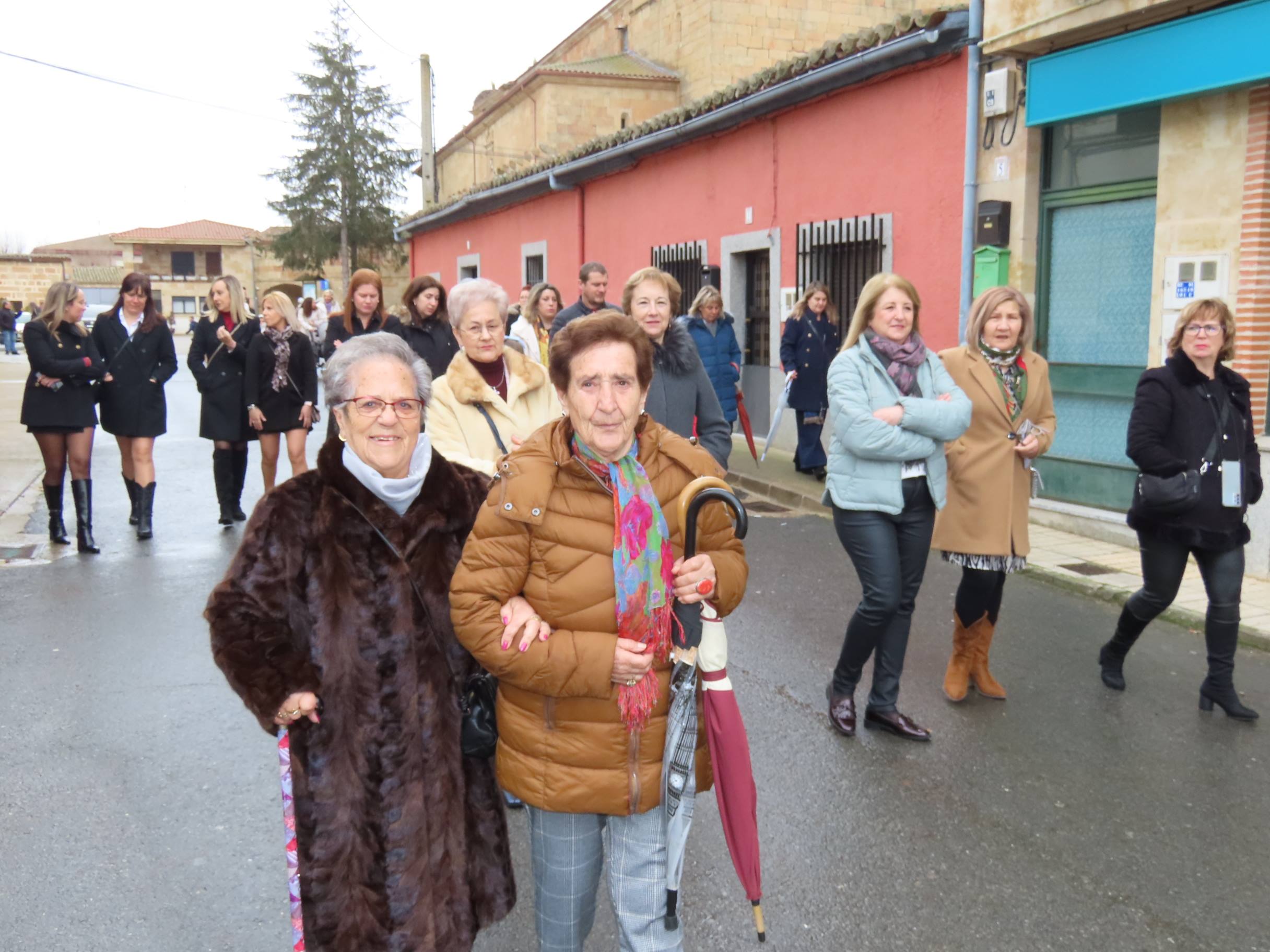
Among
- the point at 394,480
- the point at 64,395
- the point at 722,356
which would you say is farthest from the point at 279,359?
the point at 394,480

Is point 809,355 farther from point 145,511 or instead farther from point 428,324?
point 145,511

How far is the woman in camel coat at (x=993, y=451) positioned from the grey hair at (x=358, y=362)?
3059 millimetres

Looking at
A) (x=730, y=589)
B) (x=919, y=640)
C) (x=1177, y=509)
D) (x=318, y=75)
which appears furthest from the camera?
(x=318, y=75)

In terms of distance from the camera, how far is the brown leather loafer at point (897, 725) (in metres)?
4.70

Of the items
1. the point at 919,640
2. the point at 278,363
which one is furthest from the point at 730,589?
the point at 278,363

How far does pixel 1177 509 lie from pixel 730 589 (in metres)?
3.08

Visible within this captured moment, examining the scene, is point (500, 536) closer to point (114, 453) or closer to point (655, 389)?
point (655, 389)

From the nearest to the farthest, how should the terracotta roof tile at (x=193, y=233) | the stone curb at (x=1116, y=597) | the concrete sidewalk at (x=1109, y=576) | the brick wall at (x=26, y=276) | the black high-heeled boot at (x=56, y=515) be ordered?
1. the stone curb at (x=1116, y=597)
2. the concrete sidewalk at (x=1109, y=576)
3. the black high-heeled boot at (x=56, y=515)
4. the brick wall at (x=26, y=276)
5. the terracotta roof tile at (x=193, y=233)

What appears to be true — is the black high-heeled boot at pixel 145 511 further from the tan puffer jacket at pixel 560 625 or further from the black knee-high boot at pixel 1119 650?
the tan puffer jacket at pixel 560 625

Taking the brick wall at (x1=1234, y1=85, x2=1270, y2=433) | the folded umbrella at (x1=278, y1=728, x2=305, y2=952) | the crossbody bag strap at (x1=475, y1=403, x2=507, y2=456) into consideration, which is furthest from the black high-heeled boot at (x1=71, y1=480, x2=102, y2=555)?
the brick wall at (x1=1234, y1=85, x2=1270, y2=433)

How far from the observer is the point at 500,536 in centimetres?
241

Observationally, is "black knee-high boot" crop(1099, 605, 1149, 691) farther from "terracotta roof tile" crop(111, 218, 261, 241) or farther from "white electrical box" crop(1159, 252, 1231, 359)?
"terracotta roof tile" crop(111, 218, 261, 241)

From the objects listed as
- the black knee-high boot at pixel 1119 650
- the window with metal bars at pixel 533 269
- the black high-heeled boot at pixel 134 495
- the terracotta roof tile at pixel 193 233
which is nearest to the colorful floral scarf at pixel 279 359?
the black high-heeled boot at pixel 134 495

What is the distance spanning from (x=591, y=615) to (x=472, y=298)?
6.58 ft
